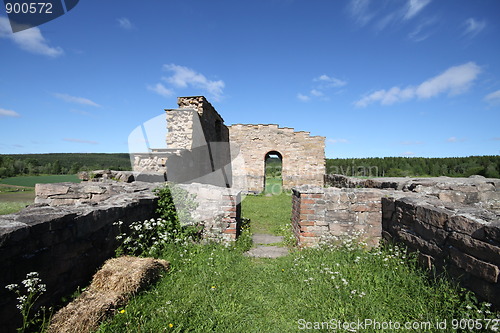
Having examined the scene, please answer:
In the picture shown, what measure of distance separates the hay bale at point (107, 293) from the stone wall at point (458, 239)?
3377 mm

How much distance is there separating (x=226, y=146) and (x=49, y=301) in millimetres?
14949

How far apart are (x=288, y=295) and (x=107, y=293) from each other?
2012 millimetres

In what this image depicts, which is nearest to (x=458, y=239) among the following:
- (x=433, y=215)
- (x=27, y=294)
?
(x=433, y=215)

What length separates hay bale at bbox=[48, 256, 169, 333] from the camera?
6.51ft

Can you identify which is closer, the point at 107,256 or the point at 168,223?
the point at 107,256

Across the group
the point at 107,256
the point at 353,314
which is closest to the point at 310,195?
the point at 353,314

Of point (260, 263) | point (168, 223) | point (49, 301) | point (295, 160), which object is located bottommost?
point (260, 263)

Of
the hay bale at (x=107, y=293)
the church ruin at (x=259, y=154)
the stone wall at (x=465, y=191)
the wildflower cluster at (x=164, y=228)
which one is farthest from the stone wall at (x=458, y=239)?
the church ruin at (x=259, y=154)

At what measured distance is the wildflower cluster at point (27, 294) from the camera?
1753 mm

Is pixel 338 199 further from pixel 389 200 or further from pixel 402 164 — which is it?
pixel 402 164

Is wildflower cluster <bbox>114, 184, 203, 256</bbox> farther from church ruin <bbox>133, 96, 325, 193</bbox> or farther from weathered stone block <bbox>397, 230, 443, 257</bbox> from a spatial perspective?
church ruin <bbox>133, 96, 325, 193</bbox>

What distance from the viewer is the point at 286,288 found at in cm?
300

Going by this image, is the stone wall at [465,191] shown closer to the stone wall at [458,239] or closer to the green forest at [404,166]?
the stone wall at [458,239]

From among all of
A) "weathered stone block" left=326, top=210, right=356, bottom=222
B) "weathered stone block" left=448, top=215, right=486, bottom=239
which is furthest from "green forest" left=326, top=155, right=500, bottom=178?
"weathered stone block" left=448, top=215, right=486, bottom=239
